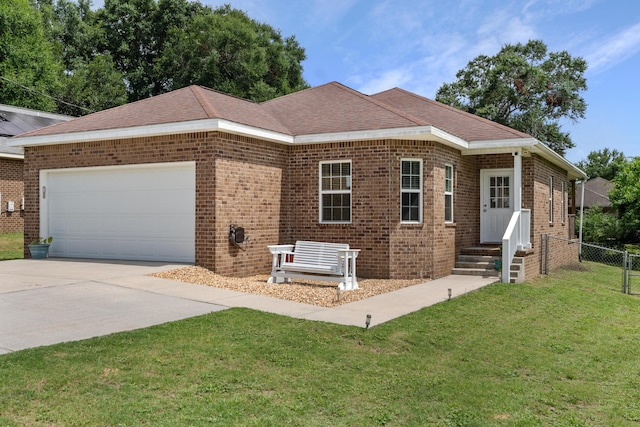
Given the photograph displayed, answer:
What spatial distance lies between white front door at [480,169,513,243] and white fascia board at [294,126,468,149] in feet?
7.84

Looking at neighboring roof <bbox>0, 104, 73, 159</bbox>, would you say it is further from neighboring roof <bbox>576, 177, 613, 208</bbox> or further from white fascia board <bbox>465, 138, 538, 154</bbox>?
neighboring roof <bbox>576, 177, 613, 208</bbox>

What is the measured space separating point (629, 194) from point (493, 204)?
45.5 feet

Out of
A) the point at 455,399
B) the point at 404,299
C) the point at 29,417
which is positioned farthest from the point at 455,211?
the point at 29,417

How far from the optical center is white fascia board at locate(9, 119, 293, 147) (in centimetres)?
1191

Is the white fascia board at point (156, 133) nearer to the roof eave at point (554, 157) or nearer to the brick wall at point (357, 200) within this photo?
the brick wall at point (357, 200)

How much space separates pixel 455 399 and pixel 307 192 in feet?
29.4

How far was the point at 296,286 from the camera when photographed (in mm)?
11500

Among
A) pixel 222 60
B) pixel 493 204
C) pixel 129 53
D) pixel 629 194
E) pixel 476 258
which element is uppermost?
pixel 129 53

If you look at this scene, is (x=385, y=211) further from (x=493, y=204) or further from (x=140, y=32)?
(x=140, y=32)

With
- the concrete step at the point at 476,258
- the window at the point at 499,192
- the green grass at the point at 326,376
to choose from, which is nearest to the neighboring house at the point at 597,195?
the window at the point at 499,192

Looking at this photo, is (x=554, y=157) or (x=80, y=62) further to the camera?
(x=80, y=62)

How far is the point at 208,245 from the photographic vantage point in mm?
12133

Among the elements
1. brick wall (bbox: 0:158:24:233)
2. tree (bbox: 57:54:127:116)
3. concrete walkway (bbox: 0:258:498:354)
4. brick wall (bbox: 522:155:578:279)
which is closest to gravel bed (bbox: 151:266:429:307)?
concrete walkway (bbox: 0:258:498:354)

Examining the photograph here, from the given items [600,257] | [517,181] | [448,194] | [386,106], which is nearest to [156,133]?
[386,106]
